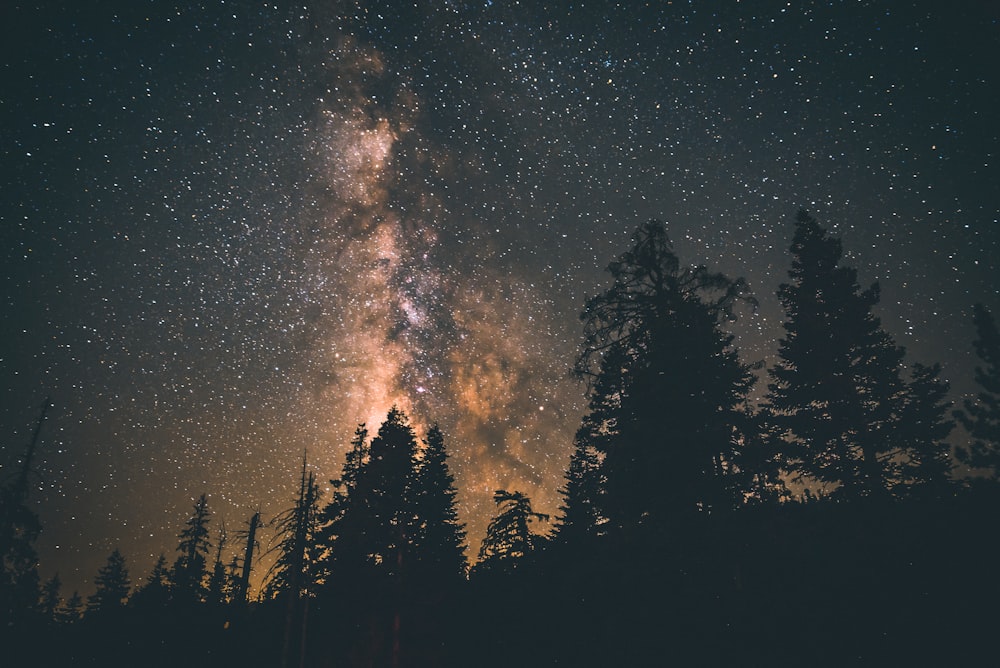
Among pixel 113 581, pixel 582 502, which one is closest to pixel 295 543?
pixel 582 502

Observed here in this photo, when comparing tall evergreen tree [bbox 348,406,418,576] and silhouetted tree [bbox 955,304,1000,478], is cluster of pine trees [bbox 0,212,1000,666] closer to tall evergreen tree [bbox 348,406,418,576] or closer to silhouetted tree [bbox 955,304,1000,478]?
tall evergreen tree [bbox 348,406,418,576]

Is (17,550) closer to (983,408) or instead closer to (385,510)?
(385,510)

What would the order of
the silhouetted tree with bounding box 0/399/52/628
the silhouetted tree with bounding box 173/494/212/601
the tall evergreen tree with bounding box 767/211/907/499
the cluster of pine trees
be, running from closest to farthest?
the cluster of pine trees → the tall evergreen tree with bounding box 767/211/907/499 → the silhouetted tree with bounding box 0/399/52/628 → the silhouetted tree with bounding box 173/494/212/601

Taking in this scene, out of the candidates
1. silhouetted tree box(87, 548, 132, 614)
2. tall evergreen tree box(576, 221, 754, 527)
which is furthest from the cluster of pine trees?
silhouetted tree box(87, 548, 132, 614)

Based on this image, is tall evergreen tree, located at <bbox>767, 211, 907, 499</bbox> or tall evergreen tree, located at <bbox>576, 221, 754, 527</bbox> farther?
tall evergreen tree, located at <bbox>767, 211, 907, 499</bbox>

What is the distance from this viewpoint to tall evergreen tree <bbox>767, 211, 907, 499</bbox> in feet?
47.9

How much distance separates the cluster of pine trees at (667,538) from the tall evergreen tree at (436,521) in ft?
0.47

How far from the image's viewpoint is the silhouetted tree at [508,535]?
2172cm

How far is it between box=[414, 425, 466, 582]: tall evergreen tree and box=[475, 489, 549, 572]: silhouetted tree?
1.84m

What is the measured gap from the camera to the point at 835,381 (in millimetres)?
15555

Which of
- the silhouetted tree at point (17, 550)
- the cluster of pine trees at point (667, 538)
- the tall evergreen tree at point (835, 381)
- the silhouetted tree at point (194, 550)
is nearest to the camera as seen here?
the cluster of pine trees at point (667, 538)

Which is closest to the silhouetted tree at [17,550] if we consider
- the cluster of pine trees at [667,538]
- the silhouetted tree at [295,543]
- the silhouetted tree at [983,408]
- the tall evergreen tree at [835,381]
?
the cluster of pine trees at [667,538]

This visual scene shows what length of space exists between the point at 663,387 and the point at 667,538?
387 cm

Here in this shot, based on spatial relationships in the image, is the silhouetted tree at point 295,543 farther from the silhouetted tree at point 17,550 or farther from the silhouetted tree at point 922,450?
Result: the silhouetted tree at point 922,450
